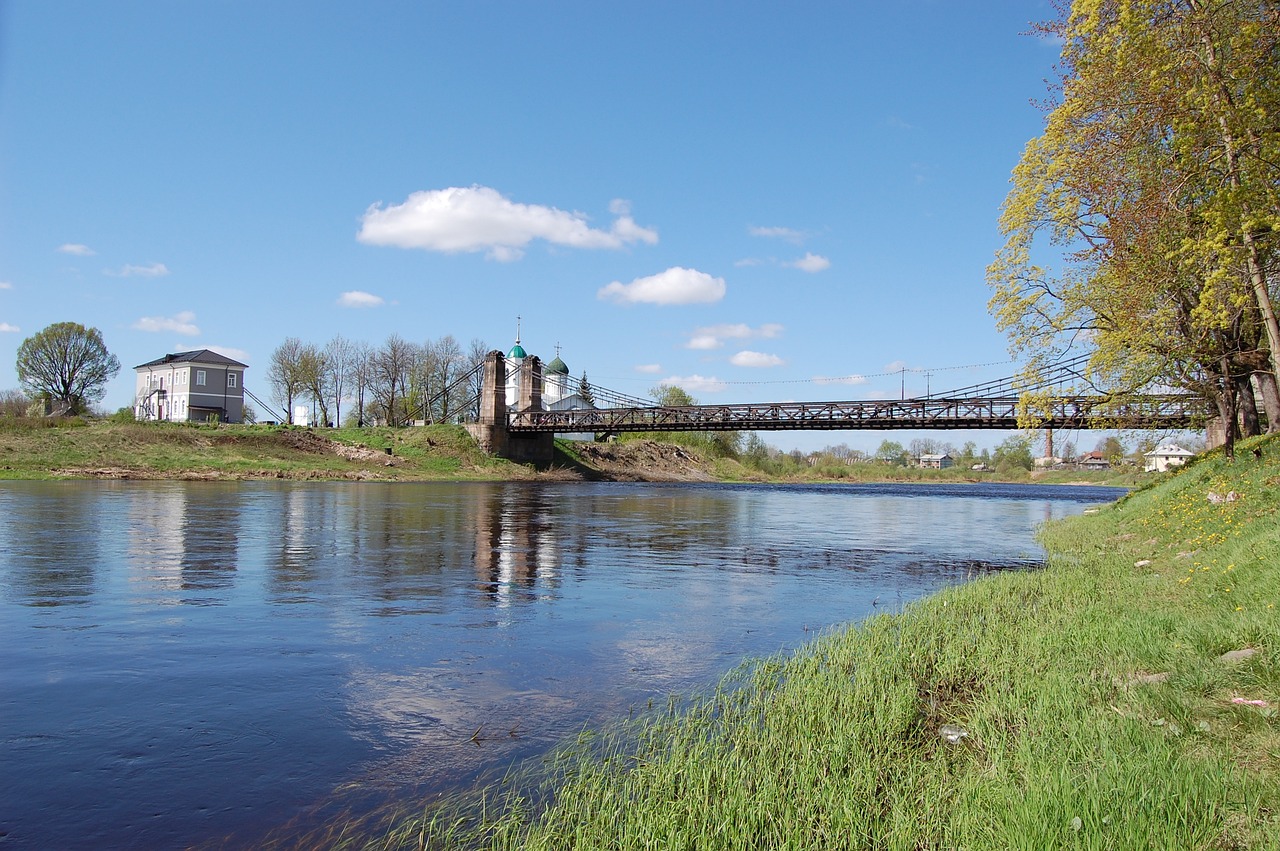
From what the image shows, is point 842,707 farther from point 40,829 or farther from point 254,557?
point 254,557

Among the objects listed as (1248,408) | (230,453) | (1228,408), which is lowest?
(230,453)

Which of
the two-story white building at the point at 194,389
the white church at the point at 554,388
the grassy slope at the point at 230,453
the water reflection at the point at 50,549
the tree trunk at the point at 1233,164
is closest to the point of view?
the tree trunk at the point at 1233,164

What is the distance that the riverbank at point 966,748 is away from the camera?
4.79m

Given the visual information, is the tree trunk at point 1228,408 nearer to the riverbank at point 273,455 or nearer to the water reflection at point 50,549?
the water reflection at point 50,549

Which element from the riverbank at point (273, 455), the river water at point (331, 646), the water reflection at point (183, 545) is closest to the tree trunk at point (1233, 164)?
the river water at point (331, 646)

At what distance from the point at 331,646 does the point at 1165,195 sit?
1749 centimetres

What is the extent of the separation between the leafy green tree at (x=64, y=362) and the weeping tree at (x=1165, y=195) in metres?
91.0

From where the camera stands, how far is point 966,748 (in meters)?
6.60

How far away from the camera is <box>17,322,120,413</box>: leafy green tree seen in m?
85.7

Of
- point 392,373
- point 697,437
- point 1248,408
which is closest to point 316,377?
point 392,373

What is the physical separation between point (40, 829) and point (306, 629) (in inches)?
248

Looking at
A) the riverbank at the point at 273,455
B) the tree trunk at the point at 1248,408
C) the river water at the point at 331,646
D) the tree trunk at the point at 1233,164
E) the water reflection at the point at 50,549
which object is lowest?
the river water at the point at 331,646

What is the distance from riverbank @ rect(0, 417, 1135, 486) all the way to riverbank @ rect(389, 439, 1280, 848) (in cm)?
5409

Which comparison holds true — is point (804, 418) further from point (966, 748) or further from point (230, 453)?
point (966, 748)
